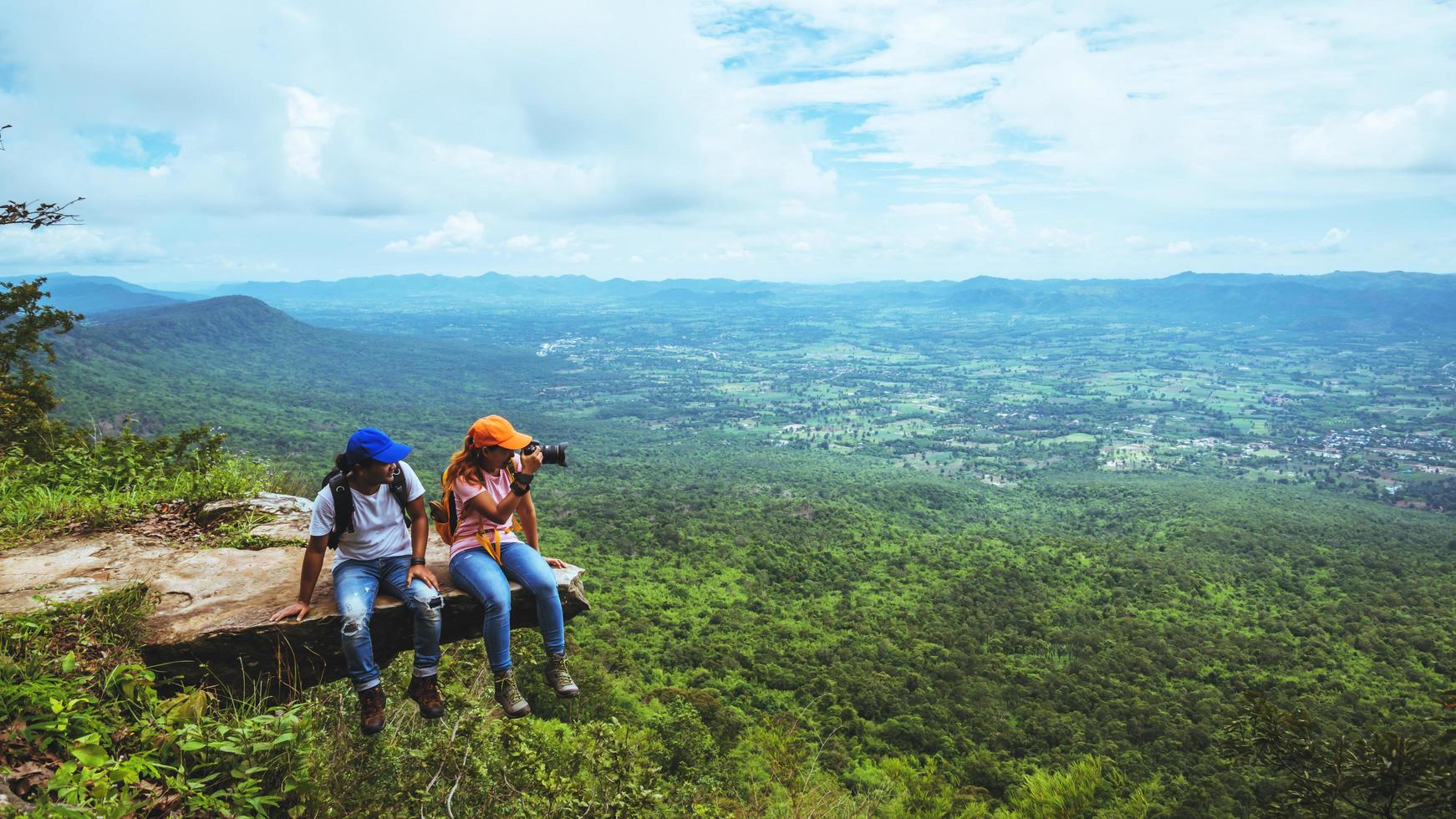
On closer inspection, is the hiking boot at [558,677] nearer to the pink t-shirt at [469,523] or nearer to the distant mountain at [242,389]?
the pink t-shirt at [469,523]

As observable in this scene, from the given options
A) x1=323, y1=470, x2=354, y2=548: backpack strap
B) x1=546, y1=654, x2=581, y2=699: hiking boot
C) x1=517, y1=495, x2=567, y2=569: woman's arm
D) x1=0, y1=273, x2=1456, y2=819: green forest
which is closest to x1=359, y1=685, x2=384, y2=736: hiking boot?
x1=0, y1=273, x2=1456, y2=819: green forest

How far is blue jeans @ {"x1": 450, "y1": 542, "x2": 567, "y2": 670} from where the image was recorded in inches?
206

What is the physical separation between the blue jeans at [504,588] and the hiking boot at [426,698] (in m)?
0.44

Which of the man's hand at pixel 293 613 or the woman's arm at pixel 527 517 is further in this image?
the woman's arm at pixel 527 517

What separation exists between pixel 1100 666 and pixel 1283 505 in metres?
63.0

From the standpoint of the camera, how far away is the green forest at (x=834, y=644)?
441 cm

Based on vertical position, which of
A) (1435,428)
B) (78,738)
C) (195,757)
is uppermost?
(78,738)

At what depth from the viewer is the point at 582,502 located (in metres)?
62.4

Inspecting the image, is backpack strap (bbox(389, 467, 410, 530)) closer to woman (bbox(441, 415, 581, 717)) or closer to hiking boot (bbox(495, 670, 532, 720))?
woman (bbox(441, 415, 581, 717))

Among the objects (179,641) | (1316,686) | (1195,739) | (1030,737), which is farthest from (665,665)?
(1316,686)

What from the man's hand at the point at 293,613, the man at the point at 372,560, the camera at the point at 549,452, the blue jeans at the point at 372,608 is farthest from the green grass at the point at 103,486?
the camera at the point at 549,452

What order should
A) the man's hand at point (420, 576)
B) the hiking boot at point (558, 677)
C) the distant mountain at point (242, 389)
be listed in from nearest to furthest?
the man's hand at point (420, 576), the hiking boot at point (558, 677), the distant mountain at point (242, 389)

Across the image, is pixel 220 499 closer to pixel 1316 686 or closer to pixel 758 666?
pixel 758 666

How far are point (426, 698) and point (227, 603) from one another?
166cm
